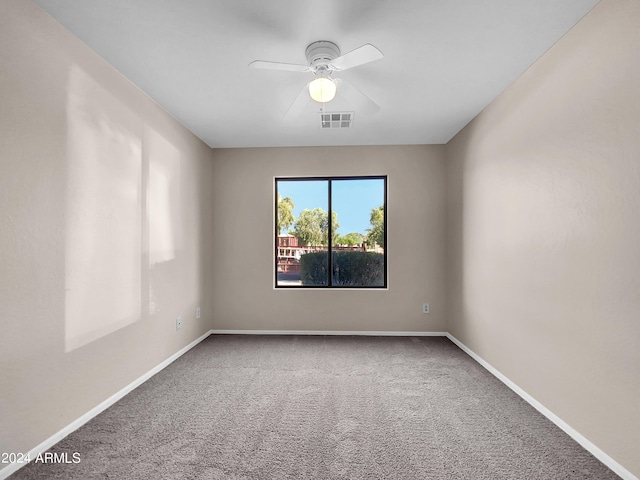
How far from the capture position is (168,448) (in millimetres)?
1838

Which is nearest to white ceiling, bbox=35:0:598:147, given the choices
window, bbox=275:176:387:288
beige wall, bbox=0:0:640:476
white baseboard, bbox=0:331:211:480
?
beige wall, bbox=0:0:640:476

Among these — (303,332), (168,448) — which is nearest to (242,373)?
(168,448)

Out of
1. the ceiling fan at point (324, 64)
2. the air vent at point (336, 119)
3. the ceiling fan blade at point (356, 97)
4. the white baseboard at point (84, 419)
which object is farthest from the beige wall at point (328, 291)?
the ceiling fan at point (324, 64)

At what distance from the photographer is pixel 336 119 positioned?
10.6 feet

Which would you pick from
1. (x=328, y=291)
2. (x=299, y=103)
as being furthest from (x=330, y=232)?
(x=299, y=103)

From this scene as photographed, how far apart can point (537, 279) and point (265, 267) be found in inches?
119

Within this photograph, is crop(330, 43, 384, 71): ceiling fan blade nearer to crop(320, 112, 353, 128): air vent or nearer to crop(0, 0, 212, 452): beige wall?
crop(320, 112, 353, 128): air vent

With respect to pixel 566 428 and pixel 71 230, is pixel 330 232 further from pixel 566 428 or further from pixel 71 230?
pixel 566 428

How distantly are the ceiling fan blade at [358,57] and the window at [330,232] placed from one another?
7.74 feet

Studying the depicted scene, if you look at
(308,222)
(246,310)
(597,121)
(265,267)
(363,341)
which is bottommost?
(363,341)

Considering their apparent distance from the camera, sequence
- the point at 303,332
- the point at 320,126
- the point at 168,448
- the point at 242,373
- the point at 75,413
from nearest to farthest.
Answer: the point at 168,448, the point at 75,413, the point at 242,373, the point at 320,126, the point at 303,332

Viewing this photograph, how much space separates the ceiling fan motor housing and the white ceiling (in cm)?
4

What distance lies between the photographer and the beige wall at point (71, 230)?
1656mm

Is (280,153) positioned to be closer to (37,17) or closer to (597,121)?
(37,17)
